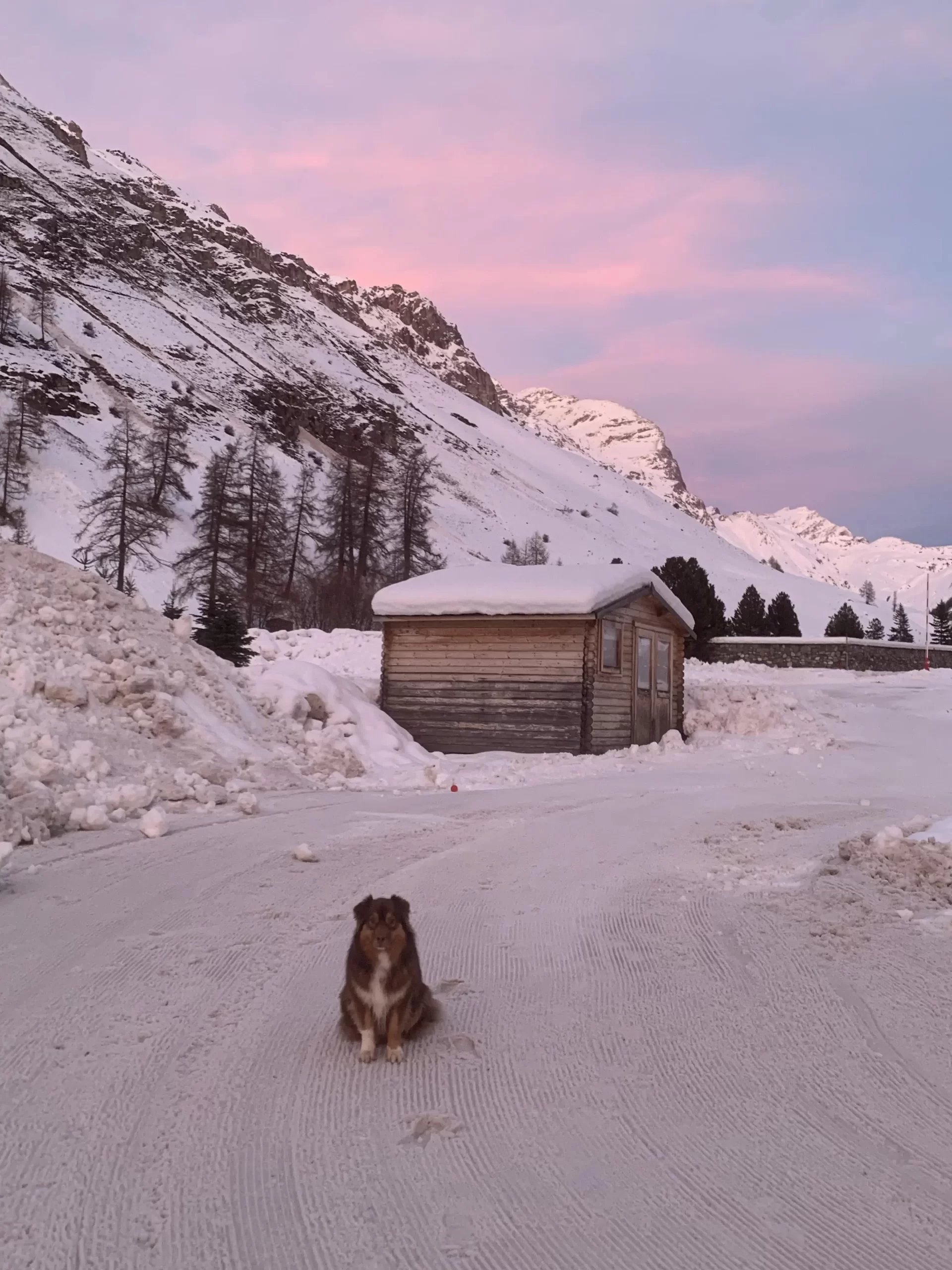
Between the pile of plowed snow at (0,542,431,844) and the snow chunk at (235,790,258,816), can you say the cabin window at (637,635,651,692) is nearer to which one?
the pile of plowed snow at (0,542,431,844)

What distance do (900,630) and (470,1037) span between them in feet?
262

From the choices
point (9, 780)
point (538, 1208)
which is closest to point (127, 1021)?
point (538, 1208)

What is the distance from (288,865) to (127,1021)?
360 cm

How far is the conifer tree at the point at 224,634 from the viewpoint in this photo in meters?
20.5

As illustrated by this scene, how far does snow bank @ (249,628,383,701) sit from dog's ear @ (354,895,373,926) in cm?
1967

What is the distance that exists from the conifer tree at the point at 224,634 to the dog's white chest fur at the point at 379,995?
1661 centimetres

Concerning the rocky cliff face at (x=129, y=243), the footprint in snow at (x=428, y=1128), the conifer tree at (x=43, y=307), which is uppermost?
the rocky cliff face at (x=129, y=243)

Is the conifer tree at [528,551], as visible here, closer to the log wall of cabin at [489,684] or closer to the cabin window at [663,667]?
the cabin window at [663,667]

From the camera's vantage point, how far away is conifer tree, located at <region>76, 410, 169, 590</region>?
42.7 metres

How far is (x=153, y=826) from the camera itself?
9.09 metres

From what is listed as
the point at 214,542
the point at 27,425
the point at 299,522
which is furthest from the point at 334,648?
the point at 27,425

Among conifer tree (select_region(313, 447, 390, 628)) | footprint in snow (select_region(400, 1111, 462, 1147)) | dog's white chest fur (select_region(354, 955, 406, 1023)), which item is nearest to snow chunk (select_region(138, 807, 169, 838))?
dog's white chest fur (select_region(354, 955, 406, 1023))

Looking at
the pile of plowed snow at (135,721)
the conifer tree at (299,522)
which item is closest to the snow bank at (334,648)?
the pile of plowed snow at (135,721)

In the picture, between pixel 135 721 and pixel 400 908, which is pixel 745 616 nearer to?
pixel 135 721
